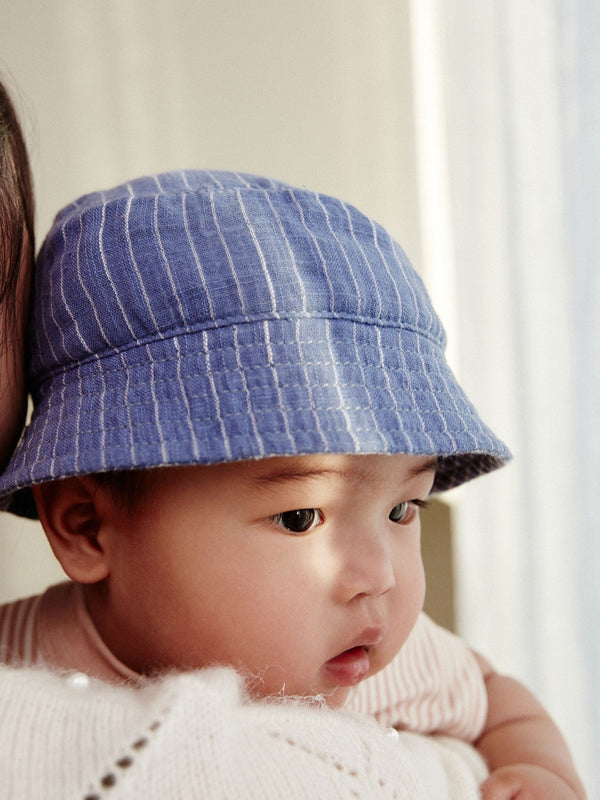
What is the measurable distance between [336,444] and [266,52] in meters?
1.10

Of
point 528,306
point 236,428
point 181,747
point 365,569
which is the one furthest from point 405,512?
point 528,306

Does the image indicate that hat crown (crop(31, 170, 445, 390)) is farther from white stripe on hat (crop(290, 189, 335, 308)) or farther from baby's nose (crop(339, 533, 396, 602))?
baby's nose (crop(339, 533, 396, 602))

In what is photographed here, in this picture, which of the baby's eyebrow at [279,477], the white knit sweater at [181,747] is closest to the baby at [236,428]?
the baby's eyebrow at [279,477]

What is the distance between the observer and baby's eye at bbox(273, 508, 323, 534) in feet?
2.27

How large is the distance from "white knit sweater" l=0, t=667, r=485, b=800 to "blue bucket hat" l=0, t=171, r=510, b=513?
168 mm

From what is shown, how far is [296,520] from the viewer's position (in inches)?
27.3

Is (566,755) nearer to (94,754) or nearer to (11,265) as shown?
(94,754)

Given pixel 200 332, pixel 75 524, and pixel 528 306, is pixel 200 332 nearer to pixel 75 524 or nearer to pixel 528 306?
pixel 75 524

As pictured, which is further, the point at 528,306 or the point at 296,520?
the point at 528,306

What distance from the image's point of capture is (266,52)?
1.49 meters

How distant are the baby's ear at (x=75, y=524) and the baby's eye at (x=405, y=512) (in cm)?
27

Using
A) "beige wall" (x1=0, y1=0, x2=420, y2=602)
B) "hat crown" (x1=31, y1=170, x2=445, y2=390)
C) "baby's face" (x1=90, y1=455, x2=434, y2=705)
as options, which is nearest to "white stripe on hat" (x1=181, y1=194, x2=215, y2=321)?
"hat crown" (x1=31, y1=170, x2=445, y2=390)

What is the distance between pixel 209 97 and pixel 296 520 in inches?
39.0

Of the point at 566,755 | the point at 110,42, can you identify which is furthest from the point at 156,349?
the point at 110,42
